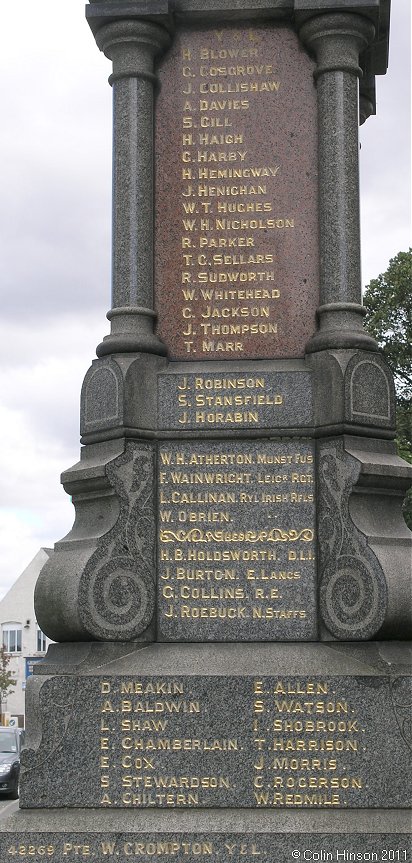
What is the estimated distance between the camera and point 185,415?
7.94m

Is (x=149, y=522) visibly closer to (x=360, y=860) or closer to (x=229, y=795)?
(x=229, y=795)

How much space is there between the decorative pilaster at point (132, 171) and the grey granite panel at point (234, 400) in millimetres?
362

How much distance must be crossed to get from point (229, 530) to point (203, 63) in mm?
3370

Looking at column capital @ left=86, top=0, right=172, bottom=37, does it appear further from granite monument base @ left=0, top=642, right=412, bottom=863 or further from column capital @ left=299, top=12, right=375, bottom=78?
granite monument base @ left=0, top=642, right=412, bottom=863

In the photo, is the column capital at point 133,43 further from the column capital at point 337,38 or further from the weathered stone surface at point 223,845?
the weathered stone surface at point 223,845

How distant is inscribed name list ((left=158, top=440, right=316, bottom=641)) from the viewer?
301 inches

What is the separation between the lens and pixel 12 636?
70.2 m

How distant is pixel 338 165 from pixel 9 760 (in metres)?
18.6

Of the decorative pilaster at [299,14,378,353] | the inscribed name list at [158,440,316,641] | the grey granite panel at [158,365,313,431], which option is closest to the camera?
the inscribed name list at [158,440,316,641]

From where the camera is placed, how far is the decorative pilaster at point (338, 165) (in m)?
8.11

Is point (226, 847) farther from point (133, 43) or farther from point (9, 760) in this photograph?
point (9, 760)

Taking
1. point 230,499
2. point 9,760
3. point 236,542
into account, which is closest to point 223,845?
point 236,542

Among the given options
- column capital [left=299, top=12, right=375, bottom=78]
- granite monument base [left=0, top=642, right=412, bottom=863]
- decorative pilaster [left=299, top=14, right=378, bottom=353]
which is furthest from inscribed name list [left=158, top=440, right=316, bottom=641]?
column capital [left=299, top=12, right=375, bottom=78]

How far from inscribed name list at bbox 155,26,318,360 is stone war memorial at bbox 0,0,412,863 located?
2 cm
